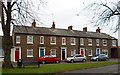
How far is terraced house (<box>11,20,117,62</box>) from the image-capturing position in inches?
2003

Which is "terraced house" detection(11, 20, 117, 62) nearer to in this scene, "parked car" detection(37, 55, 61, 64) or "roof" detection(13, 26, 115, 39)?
"roof" detection(13, 26, 115, 39)

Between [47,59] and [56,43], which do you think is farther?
[56,43]

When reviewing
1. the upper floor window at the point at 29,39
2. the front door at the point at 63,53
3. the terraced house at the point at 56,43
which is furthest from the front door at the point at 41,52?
the front door at the point at 63,53

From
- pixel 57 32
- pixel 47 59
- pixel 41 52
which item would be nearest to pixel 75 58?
pixel 47 59

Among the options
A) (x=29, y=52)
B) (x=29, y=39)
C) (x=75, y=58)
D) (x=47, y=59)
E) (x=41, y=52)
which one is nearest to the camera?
(x=47, y=59)

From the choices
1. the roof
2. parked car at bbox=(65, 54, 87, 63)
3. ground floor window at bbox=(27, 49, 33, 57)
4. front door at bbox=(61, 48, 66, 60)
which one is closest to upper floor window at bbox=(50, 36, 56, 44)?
the roof

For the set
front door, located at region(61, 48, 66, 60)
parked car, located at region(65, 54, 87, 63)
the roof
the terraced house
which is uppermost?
the roof

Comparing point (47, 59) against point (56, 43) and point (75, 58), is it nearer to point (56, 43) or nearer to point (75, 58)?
point (75, 58)

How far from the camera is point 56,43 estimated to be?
5566 centimetres

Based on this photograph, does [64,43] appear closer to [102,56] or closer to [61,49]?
[61,49]

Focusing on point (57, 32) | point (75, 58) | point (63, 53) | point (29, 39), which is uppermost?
point (57, 32)

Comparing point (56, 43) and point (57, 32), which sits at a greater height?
point (57, 32)

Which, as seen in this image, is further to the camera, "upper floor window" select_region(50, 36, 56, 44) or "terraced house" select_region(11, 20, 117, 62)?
"upper floor window" select_region(50, 36, 56, 44)

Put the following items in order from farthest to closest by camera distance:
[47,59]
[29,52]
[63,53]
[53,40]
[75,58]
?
[63,53]
[53,40]
[29,52]
[75,58]
[47,59]
